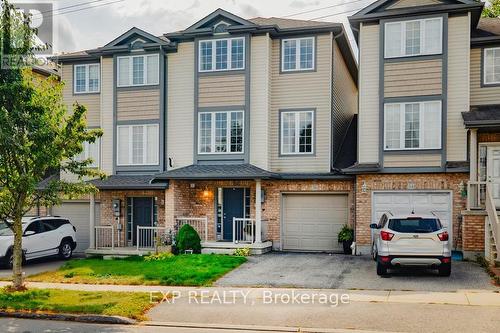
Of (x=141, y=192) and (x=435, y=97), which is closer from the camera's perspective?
(x=435, y=97)

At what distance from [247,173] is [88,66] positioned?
9.53 meters

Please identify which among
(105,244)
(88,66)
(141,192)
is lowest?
(105,244)

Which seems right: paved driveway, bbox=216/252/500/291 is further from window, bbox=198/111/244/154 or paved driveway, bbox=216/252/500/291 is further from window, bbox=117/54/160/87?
window, bbox=117/54/160/87

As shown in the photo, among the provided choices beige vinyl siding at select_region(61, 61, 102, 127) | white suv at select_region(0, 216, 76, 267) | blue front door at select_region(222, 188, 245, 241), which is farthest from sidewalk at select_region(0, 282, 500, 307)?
beige vinyl siding at select_region(61, 61, 102, 127)

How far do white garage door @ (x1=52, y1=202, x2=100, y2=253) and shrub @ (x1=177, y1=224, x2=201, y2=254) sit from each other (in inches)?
229

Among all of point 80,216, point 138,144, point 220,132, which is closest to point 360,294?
point 220,132

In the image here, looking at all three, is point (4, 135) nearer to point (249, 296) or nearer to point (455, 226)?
point (249, 296)

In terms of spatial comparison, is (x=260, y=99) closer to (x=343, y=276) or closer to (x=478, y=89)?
(x=478, y=89)

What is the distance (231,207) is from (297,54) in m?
6.51

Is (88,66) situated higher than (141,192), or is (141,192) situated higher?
(88,66)

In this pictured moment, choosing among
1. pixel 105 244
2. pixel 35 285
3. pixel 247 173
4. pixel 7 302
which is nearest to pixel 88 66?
pixel 105 244

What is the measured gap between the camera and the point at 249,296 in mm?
12891

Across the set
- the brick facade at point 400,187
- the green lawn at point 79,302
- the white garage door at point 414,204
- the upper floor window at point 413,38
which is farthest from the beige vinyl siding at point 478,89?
the green lawn at point 79,302

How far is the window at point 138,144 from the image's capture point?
2289cm
